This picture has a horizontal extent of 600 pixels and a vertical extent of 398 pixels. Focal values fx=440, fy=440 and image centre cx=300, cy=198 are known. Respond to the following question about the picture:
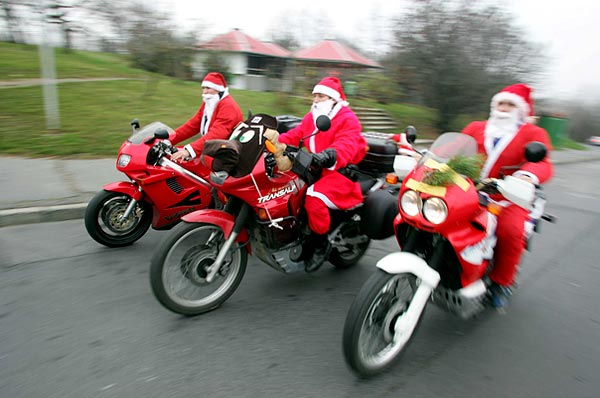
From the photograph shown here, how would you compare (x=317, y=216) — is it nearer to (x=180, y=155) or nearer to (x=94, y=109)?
(x=180, y=155)

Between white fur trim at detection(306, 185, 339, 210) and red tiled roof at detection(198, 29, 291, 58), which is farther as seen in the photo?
red tiled roof at detection(198, 29, 291, 58)

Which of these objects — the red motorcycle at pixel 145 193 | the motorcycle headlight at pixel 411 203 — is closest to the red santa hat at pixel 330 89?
the red motorcycle at pixel 145 193

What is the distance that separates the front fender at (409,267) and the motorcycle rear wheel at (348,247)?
53.2 inches

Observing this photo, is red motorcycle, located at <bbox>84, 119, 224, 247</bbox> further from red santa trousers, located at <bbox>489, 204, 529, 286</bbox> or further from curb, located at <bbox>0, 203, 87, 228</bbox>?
red santa trousers, located at <bbox>489, 204, 529, 286</bbox>

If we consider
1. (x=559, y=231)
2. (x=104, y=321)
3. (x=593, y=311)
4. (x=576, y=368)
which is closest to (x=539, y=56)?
(x=559, y=231)

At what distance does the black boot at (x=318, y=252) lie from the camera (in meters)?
3.81

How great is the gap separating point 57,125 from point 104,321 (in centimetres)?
764

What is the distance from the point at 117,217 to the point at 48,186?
2320mm

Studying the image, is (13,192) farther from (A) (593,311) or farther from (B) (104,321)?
(A) (593,311)

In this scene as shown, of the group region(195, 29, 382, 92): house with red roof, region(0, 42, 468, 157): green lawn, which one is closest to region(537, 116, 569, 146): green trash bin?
region(0, 42, 468, 157): green lawn

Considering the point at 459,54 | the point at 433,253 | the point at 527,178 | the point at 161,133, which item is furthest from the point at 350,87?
the point at 433,253

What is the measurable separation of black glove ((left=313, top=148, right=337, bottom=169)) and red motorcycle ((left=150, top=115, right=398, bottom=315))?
0.07 m

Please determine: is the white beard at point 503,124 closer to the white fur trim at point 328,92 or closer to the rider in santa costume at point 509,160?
the rider in santa costume at point 509,160

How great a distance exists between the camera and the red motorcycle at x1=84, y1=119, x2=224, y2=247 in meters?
4.22
